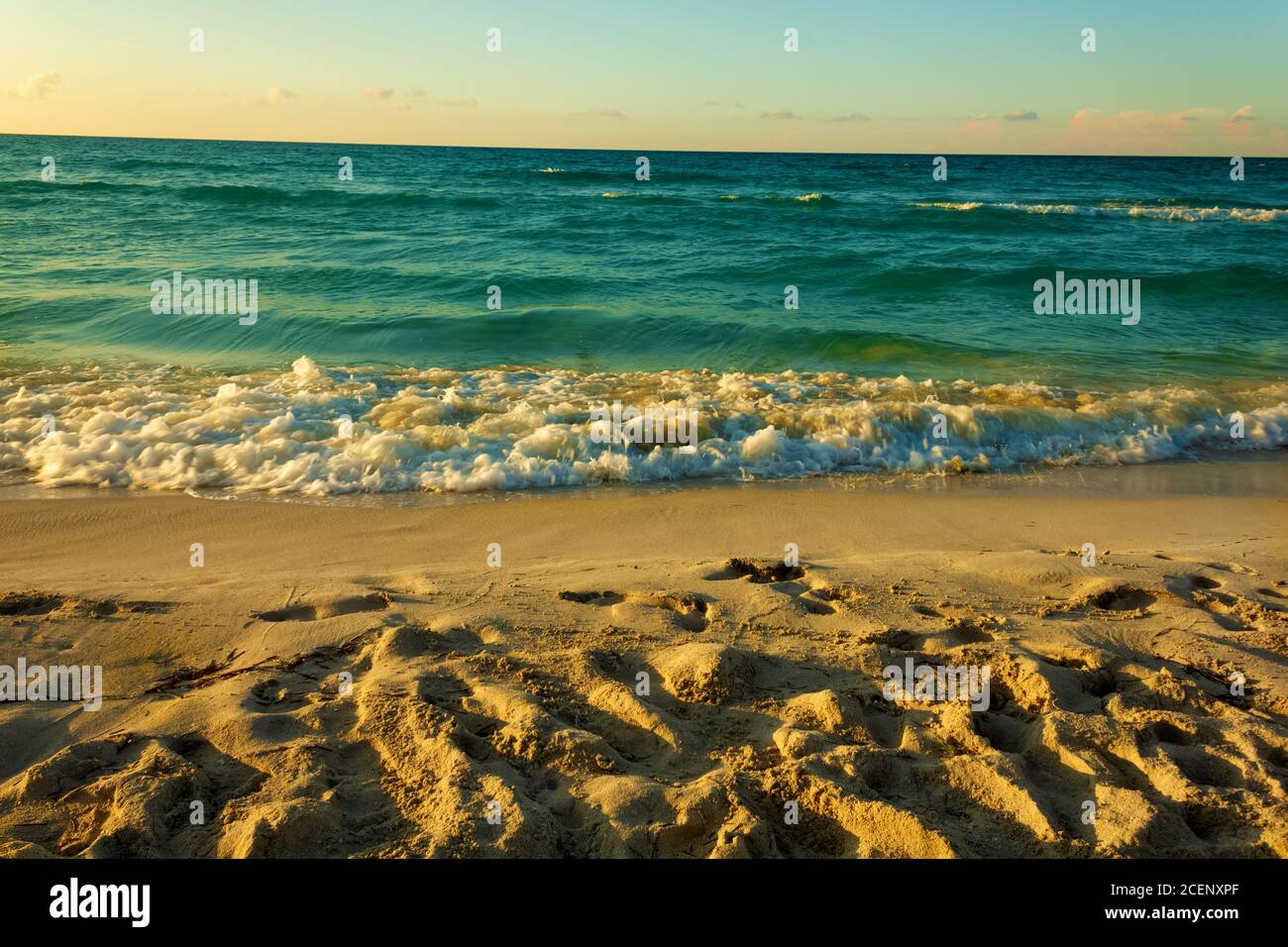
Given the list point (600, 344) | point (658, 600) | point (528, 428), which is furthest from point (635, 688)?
point (600, 344)

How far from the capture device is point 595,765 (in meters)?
2.87

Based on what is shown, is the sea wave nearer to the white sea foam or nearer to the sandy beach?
the white sea foam

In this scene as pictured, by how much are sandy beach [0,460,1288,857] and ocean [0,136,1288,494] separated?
4.41 feet

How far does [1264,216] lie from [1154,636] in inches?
1120

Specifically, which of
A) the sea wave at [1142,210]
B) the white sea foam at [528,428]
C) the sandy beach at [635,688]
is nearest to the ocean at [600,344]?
the white sea foam at [528,428]

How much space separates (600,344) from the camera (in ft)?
36.8

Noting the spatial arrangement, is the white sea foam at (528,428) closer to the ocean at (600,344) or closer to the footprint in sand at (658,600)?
the ocean at (600,344)

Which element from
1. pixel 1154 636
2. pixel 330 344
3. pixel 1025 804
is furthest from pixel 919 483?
pixel 330 344

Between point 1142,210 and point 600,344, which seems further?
point 1142,210

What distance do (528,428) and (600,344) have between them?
169 inches

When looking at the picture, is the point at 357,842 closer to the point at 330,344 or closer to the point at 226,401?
the point at 226,401

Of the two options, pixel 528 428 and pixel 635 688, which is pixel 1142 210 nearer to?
pixel 528 428

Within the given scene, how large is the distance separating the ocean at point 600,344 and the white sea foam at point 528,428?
0.03 meters

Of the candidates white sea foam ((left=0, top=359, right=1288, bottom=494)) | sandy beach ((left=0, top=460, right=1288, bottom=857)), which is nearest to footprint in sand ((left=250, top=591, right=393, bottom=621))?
sandy beach ((left=0, top=460, right=1288, bottom=857))
